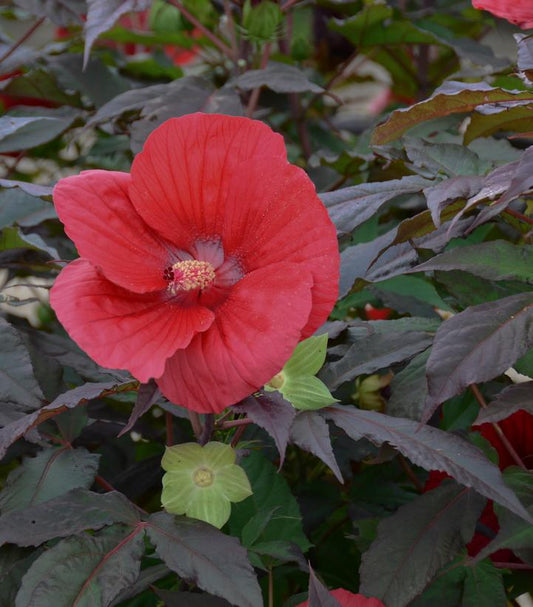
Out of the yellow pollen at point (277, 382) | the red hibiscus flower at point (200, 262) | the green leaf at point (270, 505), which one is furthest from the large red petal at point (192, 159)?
the green leaf at point (270, 505)

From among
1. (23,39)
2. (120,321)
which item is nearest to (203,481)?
(120,321)

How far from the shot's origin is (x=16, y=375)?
590 mm

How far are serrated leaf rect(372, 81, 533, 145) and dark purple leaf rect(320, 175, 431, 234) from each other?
0.12 feet

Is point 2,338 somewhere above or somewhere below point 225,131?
below

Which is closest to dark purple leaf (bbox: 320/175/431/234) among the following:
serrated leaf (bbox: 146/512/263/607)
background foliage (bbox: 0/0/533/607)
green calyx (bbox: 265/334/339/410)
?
background foliage (bbox: 0/0/533/607)

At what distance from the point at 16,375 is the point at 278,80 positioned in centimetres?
45

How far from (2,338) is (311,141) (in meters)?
0.74

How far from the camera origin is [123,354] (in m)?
0.50

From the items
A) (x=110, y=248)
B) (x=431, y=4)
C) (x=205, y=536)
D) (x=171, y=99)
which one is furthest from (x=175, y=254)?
(x=431, y=4)

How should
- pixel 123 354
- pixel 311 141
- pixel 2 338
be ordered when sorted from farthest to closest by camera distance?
1. pixel 311 141
2. pixel 2 338
3. pixel 123 354

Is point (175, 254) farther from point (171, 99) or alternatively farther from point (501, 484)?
point (171, 99)

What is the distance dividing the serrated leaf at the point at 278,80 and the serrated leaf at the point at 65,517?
476 mm

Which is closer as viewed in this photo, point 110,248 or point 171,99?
point 110,248

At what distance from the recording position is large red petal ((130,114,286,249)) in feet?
1.84
